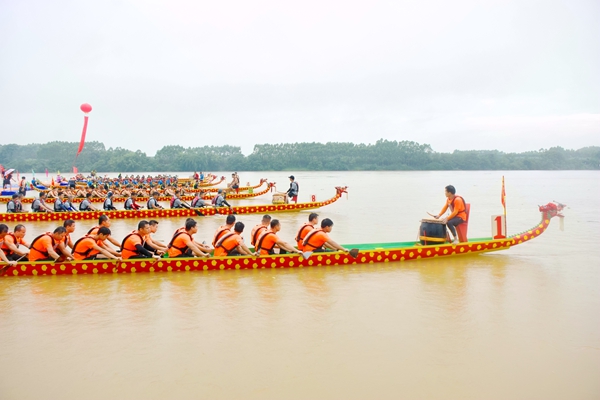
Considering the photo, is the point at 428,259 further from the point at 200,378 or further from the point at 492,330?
the point at 200,378

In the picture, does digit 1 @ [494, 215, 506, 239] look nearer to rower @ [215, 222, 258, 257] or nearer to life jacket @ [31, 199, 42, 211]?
rower @ [215, 222, 258, 257]

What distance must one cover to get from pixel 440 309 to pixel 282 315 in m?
2.23

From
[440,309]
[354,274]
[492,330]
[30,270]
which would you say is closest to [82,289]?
[30,270]

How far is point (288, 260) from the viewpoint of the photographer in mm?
8859

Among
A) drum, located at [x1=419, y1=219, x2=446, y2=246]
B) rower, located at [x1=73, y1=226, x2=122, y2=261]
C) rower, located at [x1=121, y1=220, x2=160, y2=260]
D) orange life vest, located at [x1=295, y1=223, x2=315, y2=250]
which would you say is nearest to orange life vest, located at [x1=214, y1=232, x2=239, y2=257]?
rower, located at [x1=121, y1=220, x2=160, y2=260]

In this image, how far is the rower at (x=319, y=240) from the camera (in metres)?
8.89

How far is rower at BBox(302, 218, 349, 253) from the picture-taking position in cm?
889

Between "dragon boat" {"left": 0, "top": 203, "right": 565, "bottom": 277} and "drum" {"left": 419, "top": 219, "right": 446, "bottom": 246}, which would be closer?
"dragon boat" {"left": 0, "top": 203, "right": 565, "bottom": 277}

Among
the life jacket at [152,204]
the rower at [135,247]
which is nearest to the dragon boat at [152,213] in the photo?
the life jacket at [152,204]

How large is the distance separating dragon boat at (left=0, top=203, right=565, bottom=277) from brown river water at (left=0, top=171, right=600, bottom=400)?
0.49 ft

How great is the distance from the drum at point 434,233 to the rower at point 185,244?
4452 mm

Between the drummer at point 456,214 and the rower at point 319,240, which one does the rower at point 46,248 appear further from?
the drummer at point 456,214

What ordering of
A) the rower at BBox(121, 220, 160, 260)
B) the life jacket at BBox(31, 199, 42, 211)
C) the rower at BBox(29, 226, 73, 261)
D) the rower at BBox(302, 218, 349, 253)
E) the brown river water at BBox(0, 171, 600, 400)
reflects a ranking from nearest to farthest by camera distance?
the brown river water at BBox(0, 171, 600, 400) < the rower at BBox(29, 226, 73, 261) < the rower at BBox(121, 220, 160, 260) < the rower at BBox(302, 218, 349, 253) < the life jacket at BBox(31, 199, 42, 211)

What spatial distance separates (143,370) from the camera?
478 cm
